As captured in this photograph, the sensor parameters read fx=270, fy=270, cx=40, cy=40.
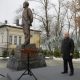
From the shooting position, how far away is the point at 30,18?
650 inches

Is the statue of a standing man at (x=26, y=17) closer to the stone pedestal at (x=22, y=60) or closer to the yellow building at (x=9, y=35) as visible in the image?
the stone pedestal at (x=22, y=60)

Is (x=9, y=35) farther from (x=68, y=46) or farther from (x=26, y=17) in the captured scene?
(x=68, y=46)

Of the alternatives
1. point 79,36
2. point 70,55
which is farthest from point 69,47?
point 79,36

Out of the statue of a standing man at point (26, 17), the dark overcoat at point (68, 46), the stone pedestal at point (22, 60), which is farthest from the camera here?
the statue of a standing man at point (26, 17)

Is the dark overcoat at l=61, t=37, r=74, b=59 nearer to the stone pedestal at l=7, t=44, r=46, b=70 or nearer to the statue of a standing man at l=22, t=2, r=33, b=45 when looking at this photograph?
the stone pedestal at l=7, t=44, r=46, b=70

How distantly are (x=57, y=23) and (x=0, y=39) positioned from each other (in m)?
17.3

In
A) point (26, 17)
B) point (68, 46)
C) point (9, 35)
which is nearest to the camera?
point (68, 46)

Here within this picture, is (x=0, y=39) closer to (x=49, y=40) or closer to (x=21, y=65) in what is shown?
(x=49, y=40)

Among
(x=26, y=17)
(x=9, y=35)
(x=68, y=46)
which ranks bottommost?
(x=68, y=46)

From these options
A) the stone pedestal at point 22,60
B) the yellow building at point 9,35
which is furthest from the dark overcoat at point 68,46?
the yellow building at point 9,35

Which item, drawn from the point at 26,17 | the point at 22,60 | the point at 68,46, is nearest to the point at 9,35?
the point at 26,17

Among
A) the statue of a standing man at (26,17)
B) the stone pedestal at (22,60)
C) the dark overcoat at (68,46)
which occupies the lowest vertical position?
the stone pedestal at (22,60)

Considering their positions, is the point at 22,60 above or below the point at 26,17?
below

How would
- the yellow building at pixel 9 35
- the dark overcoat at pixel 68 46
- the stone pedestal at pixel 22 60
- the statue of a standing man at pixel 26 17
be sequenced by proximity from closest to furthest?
the dark overcoat at pixel 68 46 → the stone pedestal at pixel 22 60 → the statue of a standing man at pixel 26 17 → the yellow building at pixel 9 35
